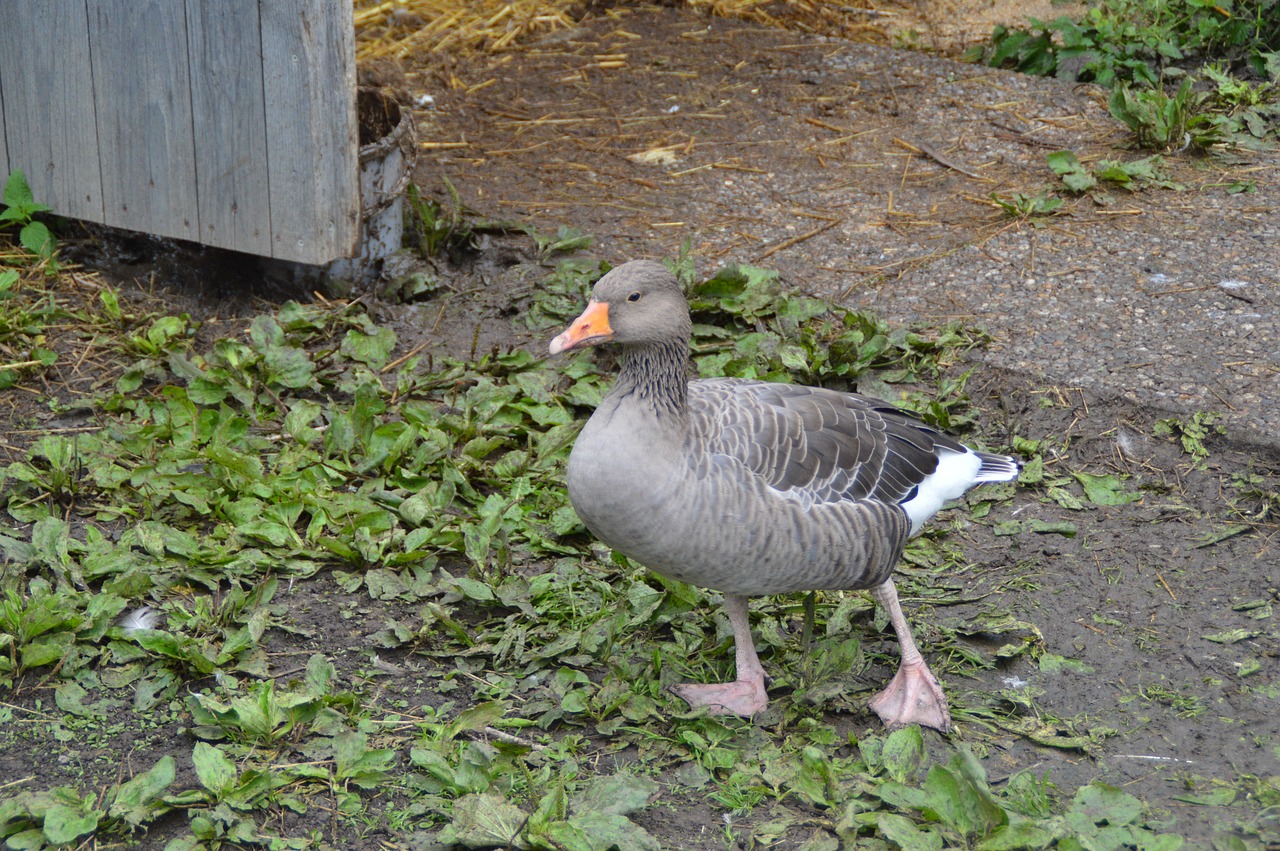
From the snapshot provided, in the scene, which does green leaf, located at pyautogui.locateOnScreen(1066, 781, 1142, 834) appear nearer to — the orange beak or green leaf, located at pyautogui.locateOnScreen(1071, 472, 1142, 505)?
green leaf, located at pyautogui.locateOnScreen(1071, 472, 1142, 505)

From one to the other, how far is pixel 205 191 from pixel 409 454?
1.81 m

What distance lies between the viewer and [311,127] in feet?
16.2

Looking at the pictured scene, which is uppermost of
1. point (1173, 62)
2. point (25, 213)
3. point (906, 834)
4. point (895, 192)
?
point (1173, 62)

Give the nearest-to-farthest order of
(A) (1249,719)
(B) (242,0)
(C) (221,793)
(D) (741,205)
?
(C) (221,793), (A) (1249,719), (B) (242,0), (D) (741,205)

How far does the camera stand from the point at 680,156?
262 inches

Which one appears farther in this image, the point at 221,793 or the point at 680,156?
the point at 680,156

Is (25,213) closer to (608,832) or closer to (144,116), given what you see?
(144,116)

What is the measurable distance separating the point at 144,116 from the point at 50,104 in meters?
0.56

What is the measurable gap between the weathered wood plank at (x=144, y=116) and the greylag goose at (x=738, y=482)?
294 centimetres

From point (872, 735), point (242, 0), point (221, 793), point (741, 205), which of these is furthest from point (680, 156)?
point (221, 793)

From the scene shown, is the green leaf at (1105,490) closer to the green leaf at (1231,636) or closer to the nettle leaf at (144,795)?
the green leaf at (1231,636)

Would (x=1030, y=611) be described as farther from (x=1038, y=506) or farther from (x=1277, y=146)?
(x=1277, y=146)

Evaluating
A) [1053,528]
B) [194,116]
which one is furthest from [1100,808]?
[194,116]

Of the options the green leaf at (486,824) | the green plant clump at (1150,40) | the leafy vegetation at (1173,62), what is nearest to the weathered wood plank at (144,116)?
the green leaf at (486,824)
